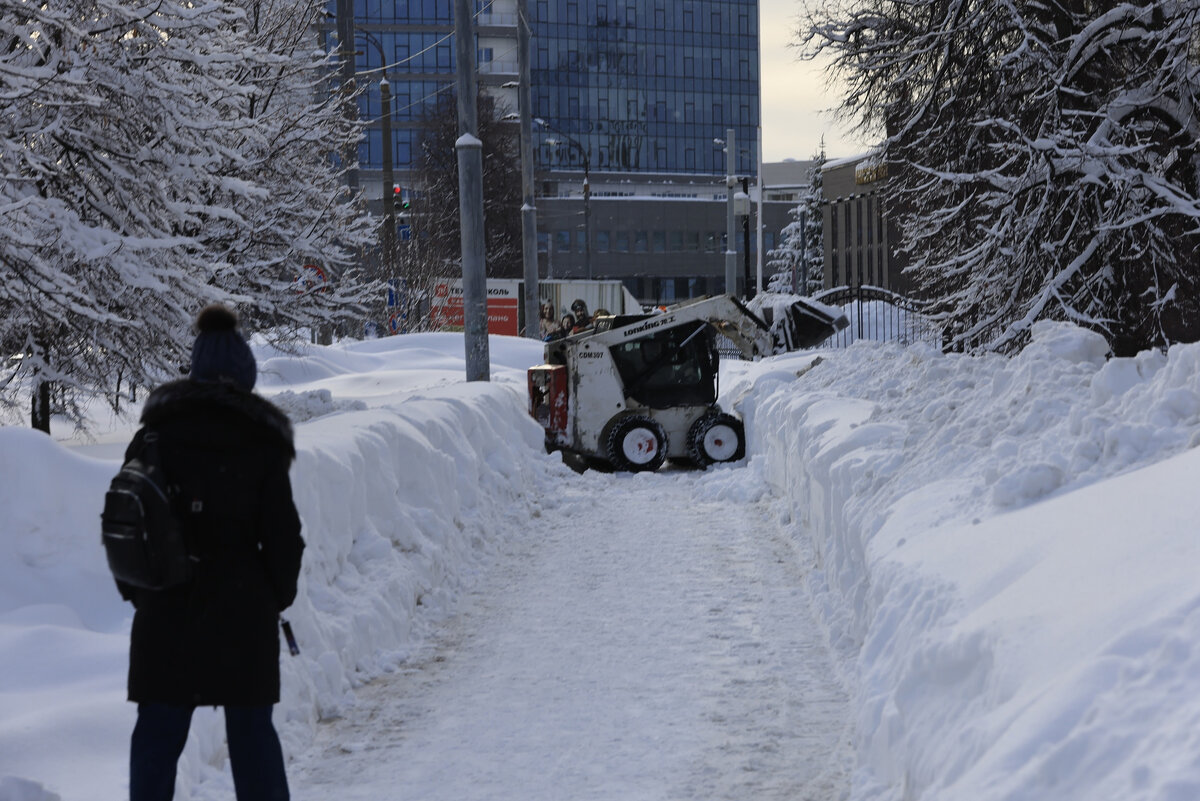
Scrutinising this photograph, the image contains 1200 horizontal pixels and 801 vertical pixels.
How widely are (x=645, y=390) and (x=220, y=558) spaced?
47.8ft

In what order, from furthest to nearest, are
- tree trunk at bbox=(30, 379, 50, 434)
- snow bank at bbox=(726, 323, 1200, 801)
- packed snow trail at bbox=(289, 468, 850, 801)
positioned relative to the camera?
1. tree trunk at bbox=(30, 379, 50, 434)
2. packed snow trail at bbox=(289, 468, 850, 801)
3. snow bank at bbox=(726, 323, 1200, 801)

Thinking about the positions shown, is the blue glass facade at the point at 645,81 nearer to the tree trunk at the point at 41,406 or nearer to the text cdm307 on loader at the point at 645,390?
the text cdm307 on loader at the point at 645,390

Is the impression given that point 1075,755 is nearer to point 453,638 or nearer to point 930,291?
point 453,638

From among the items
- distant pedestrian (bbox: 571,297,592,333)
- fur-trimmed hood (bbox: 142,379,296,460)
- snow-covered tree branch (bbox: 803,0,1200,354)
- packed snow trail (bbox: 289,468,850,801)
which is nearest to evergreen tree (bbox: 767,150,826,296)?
distant pedestrian (bbox: 571,297,592,333)

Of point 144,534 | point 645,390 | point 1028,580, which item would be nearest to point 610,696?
point 1028,580

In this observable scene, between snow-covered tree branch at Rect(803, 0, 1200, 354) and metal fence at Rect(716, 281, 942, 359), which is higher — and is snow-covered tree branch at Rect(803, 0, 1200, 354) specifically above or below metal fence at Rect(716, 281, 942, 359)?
above

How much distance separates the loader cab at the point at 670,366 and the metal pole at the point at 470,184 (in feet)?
6.48

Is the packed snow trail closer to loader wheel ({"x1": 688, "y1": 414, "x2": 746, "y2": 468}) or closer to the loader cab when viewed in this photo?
loader wheel ({"x1": 688, "y1": 414, "x2": 746, "y2": 468})

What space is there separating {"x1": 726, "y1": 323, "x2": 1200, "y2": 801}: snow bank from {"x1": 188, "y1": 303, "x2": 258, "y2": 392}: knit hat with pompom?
8.12ft

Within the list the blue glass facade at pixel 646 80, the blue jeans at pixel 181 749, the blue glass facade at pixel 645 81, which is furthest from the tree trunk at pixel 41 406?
the blue glass facade at pixel 646 80

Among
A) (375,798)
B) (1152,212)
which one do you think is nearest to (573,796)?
(375,798)

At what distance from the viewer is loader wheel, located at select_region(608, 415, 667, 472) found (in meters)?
18.4

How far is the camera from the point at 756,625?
875 cm

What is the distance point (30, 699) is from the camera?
18.1 feet
